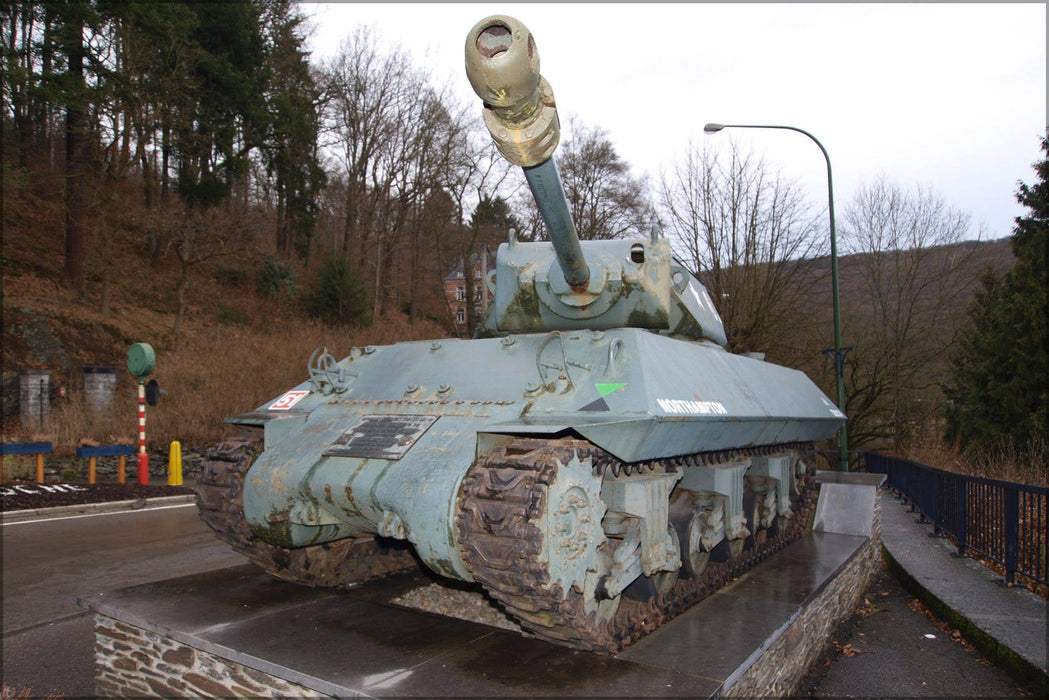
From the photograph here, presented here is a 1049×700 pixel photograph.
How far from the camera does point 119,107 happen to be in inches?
826

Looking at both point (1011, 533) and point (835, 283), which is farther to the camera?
point (835, 283)

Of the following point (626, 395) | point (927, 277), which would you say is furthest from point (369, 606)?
point (927, 277)

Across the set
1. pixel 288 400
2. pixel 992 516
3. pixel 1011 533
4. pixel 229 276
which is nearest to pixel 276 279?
pixel 229 276

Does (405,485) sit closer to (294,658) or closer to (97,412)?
(294,658)

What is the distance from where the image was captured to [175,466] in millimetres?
15836

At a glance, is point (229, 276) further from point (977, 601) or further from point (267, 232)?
point (977, 601)

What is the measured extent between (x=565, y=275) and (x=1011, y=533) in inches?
224

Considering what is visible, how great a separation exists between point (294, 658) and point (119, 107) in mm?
20728

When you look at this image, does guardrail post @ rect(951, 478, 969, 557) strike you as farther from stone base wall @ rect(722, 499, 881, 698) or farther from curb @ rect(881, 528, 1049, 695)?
stone base wall @ rect(722, 499, 881, 698)

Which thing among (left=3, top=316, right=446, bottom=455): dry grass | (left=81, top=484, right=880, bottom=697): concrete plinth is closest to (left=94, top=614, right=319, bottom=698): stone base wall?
(left=81, top=484, right=880, bottom=697): concrete plinth

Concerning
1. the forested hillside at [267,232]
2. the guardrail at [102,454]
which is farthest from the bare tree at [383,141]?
the guardrail at [102,454]

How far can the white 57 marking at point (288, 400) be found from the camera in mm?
6582

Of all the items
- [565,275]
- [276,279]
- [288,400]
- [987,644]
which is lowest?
[987,644]

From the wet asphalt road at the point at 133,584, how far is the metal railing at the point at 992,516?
1.06 m
